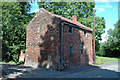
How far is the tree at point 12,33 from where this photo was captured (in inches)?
790

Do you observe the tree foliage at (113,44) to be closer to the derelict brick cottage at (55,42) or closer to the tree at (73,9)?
the tree at (73,9)

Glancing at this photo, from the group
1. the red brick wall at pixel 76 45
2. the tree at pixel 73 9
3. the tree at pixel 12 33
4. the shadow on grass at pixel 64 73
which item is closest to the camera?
the shadow on grass at pixel 64 73

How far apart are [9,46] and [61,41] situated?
1199cm

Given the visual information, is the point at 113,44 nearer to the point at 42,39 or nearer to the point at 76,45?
the point at 76,45

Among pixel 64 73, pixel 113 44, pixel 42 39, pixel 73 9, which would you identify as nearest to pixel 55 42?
pixel 42 39

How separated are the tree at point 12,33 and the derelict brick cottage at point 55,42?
397cm

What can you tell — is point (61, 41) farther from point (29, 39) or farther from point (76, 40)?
point (29, 39)

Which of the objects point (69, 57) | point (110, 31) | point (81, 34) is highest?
point (110, 31)

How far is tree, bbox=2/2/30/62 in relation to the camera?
2006 cm

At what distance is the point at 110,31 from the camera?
44.6m

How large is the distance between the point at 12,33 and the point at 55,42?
1060 centimetres

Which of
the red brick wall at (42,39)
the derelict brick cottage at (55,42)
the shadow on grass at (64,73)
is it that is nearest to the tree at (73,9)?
the derelict brick cottage at (55,42)

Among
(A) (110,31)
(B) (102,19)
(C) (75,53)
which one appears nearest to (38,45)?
(C) (75,53)

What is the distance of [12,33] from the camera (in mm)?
20906
